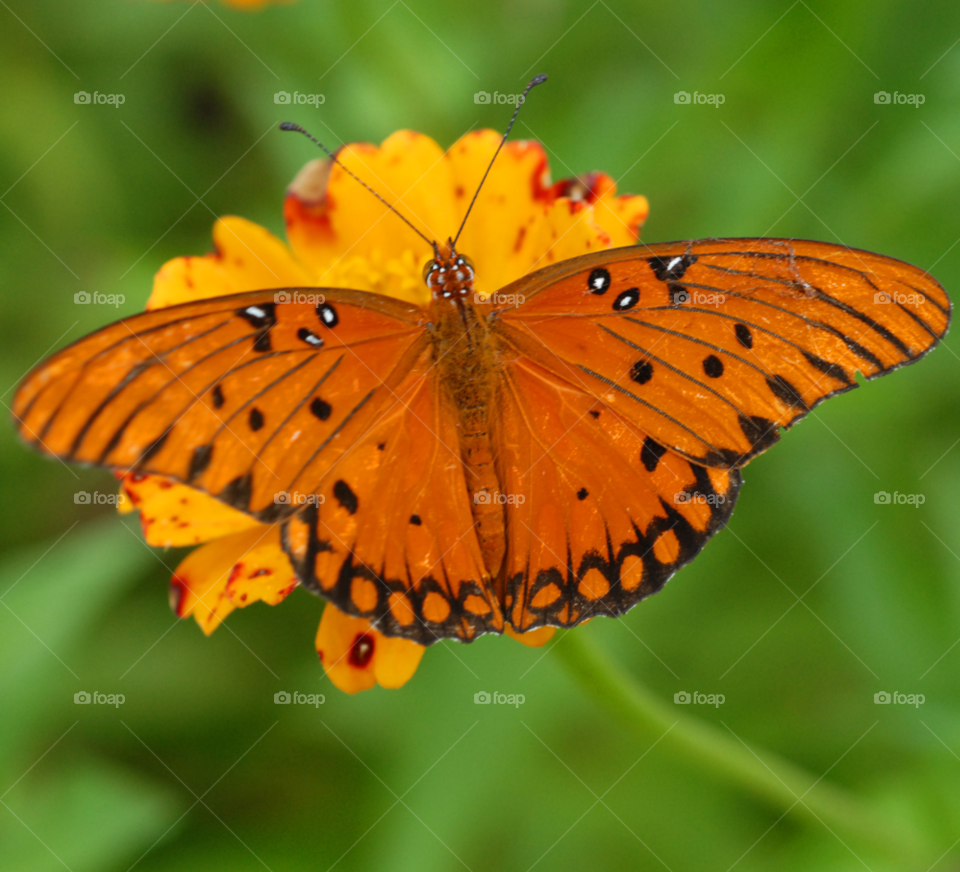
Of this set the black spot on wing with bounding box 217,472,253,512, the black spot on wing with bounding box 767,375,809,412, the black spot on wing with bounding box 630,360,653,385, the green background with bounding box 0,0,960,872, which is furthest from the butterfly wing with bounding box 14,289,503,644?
the green background with bounding box 0,0,960,872

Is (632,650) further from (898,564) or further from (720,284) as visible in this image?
(720,284)

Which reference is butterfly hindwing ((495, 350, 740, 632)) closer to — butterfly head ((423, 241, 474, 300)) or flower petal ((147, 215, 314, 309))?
butterfly head ((423, 241, 474, 300))

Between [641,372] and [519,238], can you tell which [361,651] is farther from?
[519,238]

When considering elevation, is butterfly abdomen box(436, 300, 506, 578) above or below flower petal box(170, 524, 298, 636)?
above

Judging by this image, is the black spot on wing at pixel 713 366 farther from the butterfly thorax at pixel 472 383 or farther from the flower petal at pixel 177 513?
the flower petal at pixel 177 513

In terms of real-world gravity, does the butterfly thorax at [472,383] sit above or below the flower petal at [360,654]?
above

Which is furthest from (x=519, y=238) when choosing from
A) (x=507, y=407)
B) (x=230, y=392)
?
(x=230, y=392)

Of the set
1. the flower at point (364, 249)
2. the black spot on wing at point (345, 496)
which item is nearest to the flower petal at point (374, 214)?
the flower at point (364, 249)
